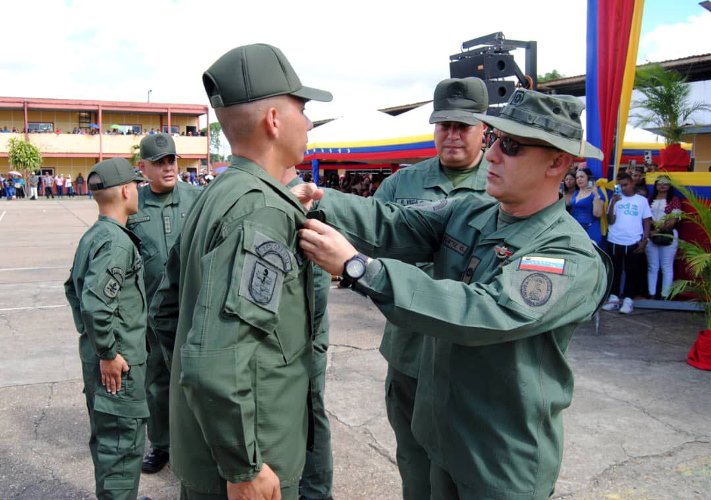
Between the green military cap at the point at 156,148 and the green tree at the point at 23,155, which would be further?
the green tree at the point at 23,155

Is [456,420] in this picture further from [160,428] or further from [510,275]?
[160,428]

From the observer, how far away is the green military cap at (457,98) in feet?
10.5

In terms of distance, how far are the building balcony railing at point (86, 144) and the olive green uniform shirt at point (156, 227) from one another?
45.0 metres

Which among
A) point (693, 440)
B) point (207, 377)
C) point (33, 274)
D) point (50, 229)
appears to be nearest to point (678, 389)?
point (693, 440)

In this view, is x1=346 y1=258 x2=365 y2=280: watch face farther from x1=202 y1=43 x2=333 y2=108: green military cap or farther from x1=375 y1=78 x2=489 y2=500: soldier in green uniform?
x1=375 y1=78 x2=489 y2=500: soldier in green uniform

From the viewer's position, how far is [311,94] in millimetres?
1805

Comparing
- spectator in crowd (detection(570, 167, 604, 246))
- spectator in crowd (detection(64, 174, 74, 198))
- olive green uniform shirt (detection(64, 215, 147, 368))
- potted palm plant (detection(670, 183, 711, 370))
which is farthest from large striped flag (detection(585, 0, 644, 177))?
spectator in crowd (detection(64, 174, 74, 198))

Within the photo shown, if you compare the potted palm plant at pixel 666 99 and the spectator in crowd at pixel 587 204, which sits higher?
the potted palm plant at pixel 666 99

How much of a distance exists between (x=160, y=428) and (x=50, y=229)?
55.4 feet

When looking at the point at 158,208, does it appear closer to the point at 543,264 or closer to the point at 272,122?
the point at 272,122

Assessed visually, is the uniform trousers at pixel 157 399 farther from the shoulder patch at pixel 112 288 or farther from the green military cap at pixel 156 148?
the green military cap at pixel 156 148

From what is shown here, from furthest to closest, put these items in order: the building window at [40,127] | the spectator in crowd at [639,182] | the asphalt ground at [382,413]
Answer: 1. the building window at [40,127]
2. the spectator in crowd at [639,182]
3. the asphalt ground at [382,413]

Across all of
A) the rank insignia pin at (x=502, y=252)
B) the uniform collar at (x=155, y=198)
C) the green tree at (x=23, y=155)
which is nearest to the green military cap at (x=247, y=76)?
the rank insignia pin at (x=502, y=252)

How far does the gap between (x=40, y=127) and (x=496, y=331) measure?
53579 millimetres
